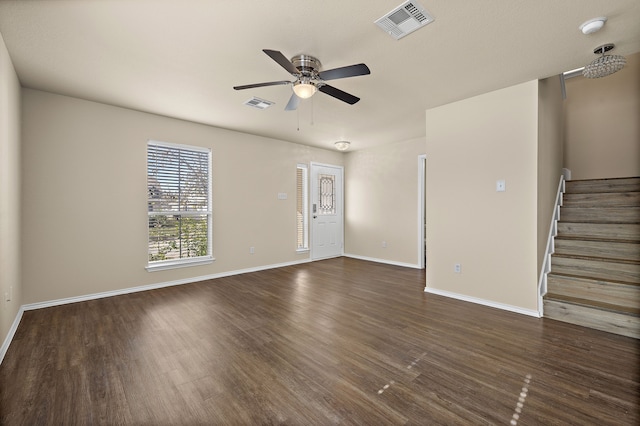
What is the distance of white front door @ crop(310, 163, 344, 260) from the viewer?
20.8 ft

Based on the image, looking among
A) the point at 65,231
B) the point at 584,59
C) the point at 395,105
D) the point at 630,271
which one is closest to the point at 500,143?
the point at 584,59

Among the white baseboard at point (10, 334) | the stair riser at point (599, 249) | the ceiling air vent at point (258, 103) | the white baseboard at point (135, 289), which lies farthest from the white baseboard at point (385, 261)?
the white baseboard at point (10, 334)

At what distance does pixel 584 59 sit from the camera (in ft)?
8.71

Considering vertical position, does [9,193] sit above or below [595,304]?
above

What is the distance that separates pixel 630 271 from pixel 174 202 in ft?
18.7

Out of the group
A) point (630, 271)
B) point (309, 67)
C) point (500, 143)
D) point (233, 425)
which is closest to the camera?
point (233, 425)

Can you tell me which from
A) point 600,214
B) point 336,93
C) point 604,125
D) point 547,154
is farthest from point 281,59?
point 604,125

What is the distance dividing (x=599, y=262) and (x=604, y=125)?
2.89m

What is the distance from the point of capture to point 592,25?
2.12 m

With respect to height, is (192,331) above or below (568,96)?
below

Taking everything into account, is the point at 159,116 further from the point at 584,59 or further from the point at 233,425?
the point at 584,59

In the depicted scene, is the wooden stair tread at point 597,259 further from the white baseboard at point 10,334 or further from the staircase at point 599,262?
the white baseboard at point 10,334

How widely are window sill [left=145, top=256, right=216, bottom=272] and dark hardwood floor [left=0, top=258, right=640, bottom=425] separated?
0.76 metres

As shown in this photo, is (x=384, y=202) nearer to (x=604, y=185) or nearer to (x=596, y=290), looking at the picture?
(x=604, y=185)
